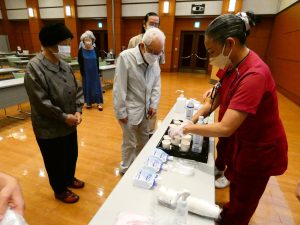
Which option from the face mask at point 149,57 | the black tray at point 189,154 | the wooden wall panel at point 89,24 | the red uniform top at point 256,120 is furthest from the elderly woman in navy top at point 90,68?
the wooden wall panel at point 89,24

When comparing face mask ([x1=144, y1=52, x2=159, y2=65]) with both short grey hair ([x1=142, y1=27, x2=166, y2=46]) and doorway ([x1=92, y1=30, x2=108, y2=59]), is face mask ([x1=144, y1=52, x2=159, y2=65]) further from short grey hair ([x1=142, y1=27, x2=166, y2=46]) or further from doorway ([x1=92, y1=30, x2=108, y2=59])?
doorway ([x1=92, y1=30, x2=108, y2=59])

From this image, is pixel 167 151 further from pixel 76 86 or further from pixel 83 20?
pixel 83 20

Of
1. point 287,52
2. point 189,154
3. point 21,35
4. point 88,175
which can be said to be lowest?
point 88,175

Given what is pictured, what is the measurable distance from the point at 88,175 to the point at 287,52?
6614 mm

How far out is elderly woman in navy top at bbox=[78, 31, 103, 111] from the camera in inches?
144

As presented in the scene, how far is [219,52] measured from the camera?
0.98 meters

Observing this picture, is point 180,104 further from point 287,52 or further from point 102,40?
point 102,40

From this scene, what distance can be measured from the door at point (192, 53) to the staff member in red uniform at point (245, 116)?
29.1ft

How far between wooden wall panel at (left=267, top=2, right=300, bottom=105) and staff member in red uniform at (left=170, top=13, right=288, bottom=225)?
4.88m

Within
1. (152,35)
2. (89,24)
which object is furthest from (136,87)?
(89,24)

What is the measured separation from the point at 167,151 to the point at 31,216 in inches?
49.9

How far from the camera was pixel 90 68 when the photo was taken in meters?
3.87

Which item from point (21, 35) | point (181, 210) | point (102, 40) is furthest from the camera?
point (21, 35)

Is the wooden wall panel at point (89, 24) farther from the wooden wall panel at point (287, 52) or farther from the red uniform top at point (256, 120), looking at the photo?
the red uniform top at point (256, 120)
